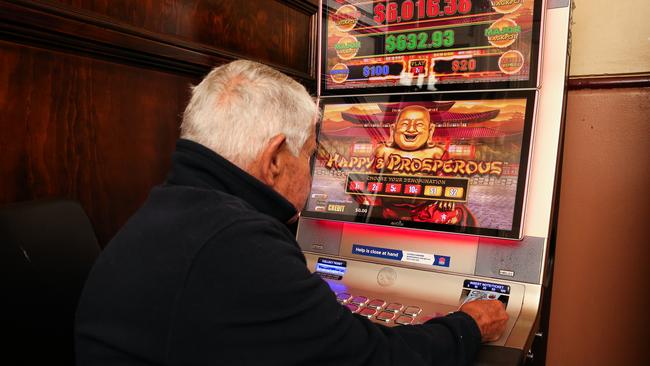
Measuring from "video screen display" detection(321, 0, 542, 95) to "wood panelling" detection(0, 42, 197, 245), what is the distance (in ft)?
1.72

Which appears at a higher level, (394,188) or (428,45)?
(428,45)

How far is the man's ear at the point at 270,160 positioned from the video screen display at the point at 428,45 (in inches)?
26.9

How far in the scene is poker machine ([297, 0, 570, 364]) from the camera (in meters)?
1.32

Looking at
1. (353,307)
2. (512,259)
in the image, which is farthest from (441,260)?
(353,307)

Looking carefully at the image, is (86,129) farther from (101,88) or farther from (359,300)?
(359,300)

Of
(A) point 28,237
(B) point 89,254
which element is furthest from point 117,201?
(A) point 28,237

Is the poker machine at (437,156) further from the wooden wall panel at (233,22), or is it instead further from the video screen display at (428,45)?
the wooden wall panel at (233,22)

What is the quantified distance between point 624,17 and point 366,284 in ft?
4.76

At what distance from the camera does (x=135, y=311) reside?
31.4 inches

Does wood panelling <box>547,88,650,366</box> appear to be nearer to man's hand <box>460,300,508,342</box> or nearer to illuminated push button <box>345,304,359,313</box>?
man's hand <box>460,300,508,342</box>

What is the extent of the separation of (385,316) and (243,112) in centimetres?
63

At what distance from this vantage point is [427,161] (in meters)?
1.48

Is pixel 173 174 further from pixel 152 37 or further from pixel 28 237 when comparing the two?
pixel 152 37

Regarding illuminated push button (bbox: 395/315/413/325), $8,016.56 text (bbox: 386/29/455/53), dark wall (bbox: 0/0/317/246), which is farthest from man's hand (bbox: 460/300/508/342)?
dark wall (bbox: 0/0/317/246)
